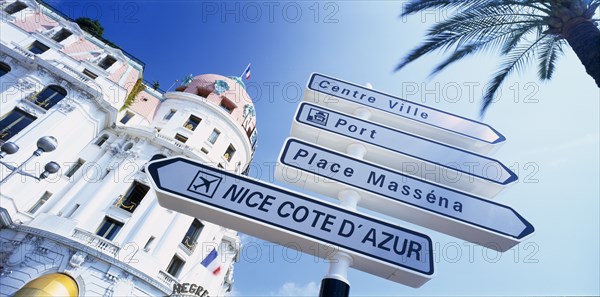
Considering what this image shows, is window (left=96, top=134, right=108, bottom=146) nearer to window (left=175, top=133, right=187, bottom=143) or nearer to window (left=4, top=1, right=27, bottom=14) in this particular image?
window (left=175, top=133, right=187, bottom=143)

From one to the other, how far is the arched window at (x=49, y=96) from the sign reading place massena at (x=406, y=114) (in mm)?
19536

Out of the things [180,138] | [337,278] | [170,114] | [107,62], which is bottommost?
[337,278]

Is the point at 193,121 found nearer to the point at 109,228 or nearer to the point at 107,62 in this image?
the point at 107,62

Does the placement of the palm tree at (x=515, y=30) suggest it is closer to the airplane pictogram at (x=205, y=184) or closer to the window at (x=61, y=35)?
the airplane pictogram at (x=205, y=184)

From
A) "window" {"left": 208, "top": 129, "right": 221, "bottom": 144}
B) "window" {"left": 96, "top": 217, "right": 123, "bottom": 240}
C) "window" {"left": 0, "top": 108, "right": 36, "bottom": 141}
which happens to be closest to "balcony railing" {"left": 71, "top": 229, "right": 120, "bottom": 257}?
"window" {"left": 96, "top": 217, "right": 123, "bottom": 240}

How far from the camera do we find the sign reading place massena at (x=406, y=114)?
4.72m

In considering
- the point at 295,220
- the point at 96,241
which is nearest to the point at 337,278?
the point at 295,220

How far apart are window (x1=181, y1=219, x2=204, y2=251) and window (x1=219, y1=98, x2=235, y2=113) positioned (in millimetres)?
10010

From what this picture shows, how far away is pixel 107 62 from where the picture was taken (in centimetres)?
2331

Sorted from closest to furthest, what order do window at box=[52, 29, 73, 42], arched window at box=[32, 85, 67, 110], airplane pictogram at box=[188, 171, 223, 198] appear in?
airplane pictogram at box=[188, 171, 223, 198], arched window at box=[32, 85, 67, 110], window at box=[52, 29, 73, 42]

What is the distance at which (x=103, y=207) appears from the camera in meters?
17.8

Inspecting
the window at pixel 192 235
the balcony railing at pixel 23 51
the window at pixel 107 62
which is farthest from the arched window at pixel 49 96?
the window at pixel 192 235

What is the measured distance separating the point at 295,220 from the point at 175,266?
18.4 meters

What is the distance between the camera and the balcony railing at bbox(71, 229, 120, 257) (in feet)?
51.4
